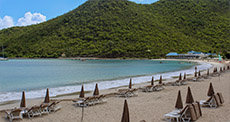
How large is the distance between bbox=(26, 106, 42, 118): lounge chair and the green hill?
76441 millimetres

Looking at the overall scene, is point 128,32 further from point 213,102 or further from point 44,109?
point 44,109

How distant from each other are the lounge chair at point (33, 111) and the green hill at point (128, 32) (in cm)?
7644

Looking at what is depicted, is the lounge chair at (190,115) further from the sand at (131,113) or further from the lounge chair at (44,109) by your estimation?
the lounge chair at (44,109)

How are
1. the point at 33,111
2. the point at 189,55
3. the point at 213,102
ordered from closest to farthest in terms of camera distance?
the point at 33,111
the point at 213,102
the point at 189,55

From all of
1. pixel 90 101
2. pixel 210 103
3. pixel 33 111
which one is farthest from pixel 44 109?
pixel 210 103

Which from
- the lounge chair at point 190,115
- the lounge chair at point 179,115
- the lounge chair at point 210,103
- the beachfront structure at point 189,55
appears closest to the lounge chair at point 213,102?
the lounge chair at point 210,103

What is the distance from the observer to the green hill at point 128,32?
85688 mm

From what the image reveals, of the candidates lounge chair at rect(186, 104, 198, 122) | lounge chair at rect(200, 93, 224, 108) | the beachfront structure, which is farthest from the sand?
the beachfront structure

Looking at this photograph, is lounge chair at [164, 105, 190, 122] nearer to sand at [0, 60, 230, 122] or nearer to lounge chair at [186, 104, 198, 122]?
lounge chair at [186, 104, 198, 122]

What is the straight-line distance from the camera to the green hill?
85.7 metres

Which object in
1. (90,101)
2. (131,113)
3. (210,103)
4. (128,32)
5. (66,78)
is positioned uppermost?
Result: (128,32)

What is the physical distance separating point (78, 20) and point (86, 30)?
30.5 feet

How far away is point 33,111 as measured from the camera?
294 inches

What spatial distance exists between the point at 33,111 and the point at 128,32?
85981mm
